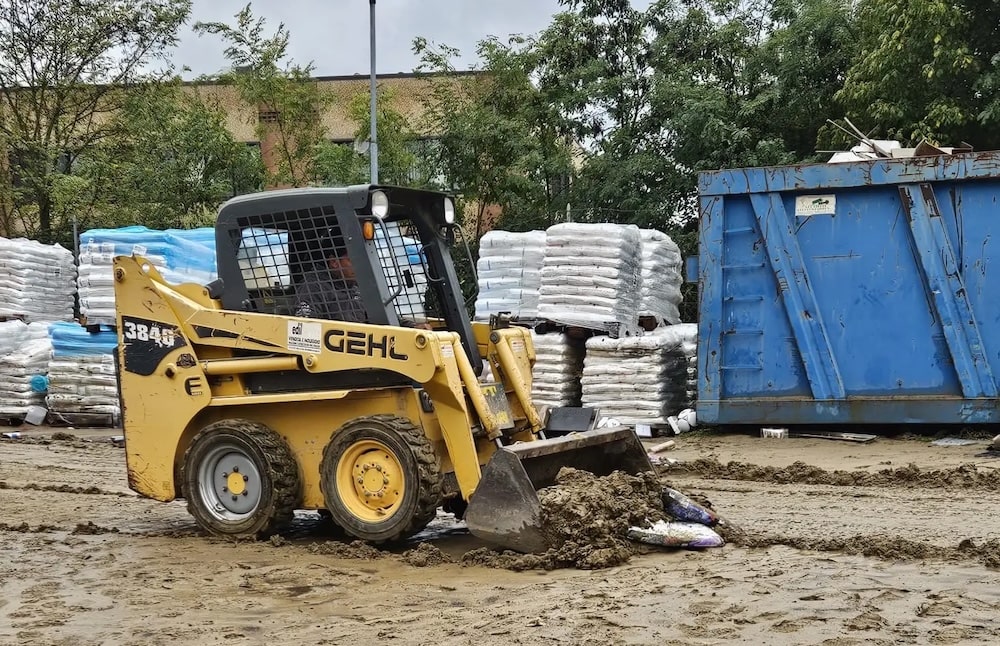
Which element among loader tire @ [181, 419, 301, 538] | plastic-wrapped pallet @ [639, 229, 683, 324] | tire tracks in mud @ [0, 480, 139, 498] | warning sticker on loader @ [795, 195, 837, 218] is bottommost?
tire tracks in mud @ [0, 480, 139, 498]

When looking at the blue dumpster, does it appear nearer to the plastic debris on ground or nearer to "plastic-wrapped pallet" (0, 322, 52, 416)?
the plastic debris on ground

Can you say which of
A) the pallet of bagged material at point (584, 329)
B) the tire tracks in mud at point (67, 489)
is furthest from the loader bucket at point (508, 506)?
the pallet of bagged material at point (584, 329)

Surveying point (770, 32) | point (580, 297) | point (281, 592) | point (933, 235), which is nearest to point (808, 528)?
point (281, 592)

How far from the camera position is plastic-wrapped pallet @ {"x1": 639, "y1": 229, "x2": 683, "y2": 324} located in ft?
41.6

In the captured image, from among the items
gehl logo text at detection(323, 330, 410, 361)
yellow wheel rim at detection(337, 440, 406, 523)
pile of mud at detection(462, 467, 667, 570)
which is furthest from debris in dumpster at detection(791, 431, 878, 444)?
gehl logo text at detection(323, 330, 410, 361)

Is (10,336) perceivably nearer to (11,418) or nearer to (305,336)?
(11,418)

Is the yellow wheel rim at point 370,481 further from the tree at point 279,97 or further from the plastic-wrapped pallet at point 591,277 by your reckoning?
the tree at point 279,97

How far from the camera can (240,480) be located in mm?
7137

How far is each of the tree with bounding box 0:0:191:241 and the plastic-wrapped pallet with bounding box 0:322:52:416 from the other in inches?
224

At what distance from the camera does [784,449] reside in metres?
10.7

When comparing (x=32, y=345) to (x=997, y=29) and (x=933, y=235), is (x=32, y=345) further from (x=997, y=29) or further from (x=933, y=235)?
(x=997, y=29)

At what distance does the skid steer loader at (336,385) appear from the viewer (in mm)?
6527

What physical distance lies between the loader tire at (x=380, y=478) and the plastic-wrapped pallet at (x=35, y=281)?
10207mm

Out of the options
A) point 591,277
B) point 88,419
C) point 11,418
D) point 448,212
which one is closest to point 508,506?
point 448,212
